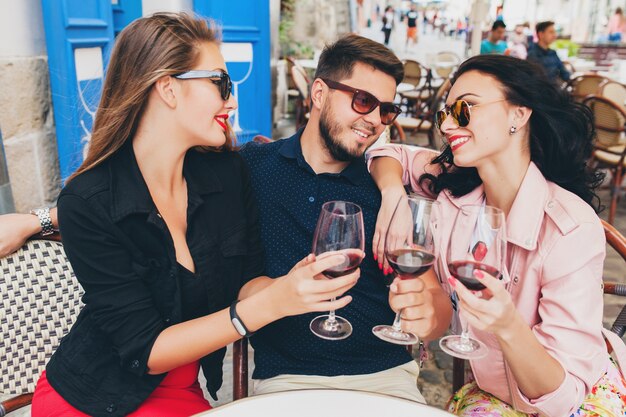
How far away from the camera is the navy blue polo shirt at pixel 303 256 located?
1739 millimetres

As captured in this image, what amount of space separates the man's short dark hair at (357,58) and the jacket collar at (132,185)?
0.66 meters

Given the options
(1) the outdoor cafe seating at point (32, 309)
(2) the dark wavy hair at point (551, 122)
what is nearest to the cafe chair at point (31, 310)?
(1) the outdoor cafe seating at point (32, 309)

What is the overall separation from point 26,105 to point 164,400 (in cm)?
199

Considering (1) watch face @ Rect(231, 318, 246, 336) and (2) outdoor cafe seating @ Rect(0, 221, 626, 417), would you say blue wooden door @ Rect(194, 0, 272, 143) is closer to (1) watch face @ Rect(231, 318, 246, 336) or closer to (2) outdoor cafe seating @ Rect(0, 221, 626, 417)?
(2) outdoor cafe seating @ Rect(0, 221, 626, 417)

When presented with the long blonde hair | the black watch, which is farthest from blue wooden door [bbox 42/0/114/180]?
the black watch

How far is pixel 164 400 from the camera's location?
4.99ft

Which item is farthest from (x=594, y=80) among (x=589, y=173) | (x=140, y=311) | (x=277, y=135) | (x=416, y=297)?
(x=140, y=311)

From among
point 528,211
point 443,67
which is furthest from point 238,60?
point 443,67

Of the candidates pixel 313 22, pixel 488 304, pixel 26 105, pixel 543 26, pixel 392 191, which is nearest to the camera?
pixel 488 304

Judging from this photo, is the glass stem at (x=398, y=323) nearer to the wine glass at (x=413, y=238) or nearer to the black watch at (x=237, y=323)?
the wine glass at (x=413, y=238)

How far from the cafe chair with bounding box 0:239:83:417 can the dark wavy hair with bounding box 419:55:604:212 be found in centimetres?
141

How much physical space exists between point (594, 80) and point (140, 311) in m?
7.02

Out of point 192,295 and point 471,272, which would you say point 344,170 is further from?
point 471,272

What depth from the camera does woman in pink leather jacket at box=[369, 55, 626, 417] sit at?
133 centimetres
